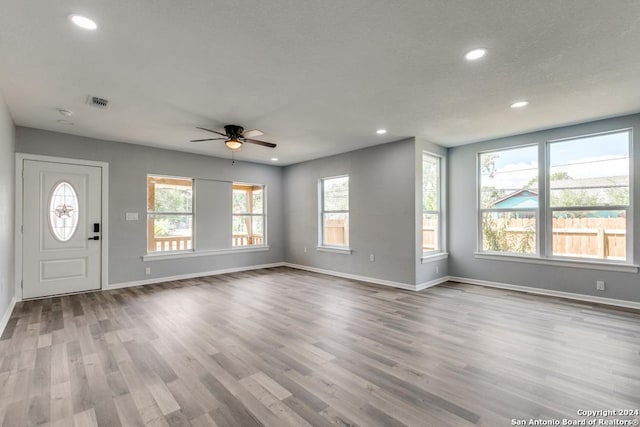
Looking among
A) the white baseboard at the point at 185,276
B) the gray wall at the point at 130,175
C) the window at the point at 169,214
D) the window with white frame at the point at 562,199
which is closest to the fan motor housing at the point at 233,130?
the gray wall at the point at 130,175

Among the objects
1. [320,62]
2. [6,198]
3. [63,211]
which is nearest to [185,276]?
[63,211]

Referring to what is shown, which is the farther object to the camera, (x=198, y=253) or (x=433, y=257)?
(x=198, y=253)

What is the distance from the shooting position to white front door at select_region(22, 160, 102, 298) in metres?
4.71

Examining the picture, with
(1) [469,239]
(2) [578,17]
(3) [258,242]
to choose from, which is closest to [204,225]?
(3) [258,242]

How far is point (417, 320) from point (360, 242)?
255 cm

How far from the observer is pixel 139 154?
575 cm

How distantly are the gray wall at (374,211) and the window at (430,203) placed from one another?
0.46 meters

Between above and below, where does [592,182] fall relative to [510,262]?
above

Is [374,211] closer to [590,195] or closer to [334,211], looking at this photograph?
[334,211]

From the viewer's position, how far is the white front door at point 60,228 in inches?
186

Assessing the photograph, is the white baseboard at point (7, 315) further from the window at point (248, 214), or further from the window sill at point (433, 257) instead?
the window sill at point (433, 257)

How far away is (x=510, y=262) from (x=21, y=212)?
25.8 feet

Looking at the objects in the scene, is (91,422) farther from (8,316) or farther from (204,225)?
(204,225)

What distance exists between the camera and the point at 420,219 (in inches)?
212
